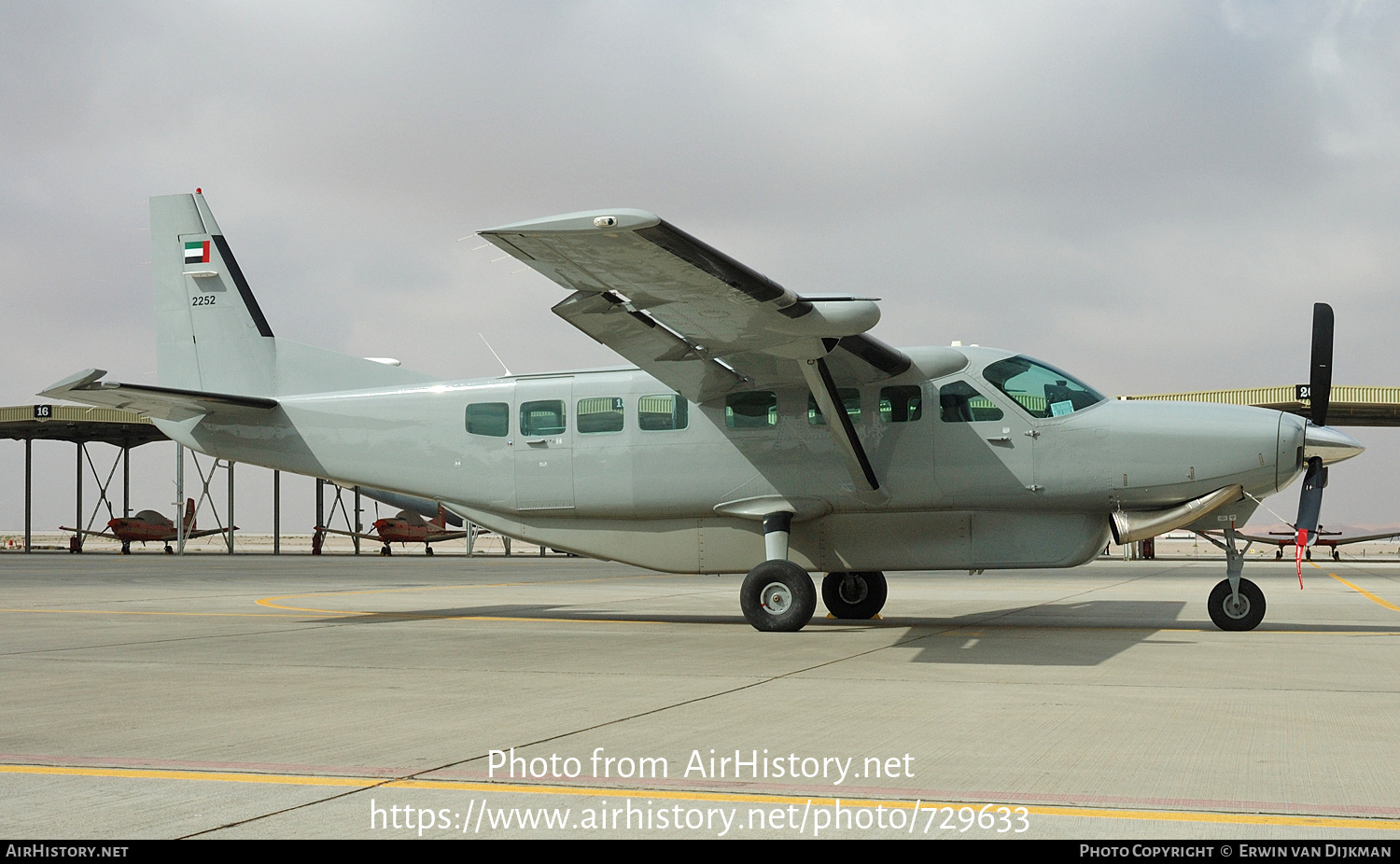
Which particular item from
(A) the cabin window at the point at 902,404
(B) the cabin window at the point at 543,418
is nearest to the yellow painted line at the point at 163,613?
(B) the cabin window at the point at 543,418

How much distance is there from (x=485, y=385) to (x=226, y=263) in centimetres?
452

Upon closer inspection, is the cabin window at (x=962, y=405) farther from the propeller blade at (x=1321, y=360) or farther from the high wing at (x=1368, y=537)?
the high wing at (x=1368, y=537)

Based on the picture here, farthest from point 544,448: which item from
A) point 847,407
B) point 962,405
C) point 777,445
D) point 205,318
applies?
point 205,318

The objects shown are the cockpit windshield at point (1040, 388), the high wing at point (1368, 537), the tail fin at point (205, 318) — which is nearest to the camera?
the cockpit windshield at point (1040, 388)

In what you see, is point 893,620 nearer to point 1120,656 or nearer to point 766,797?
point 1120,656

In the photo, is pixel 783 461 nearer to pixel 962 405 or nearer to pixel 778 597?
pixel 778 597

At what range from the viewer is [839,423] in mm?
11828

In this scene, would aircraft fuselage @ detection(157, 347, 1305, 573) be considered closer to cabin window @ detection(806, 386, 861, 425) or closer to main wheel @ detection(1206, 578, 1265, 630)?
cabin window @ detection(806, 386, 861, 425)

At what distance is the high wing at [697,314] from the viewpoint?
883 cm

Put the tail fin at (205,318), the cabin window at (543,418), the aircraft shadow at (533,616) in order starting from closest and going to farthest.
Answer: the cabin window at (543,418)
the aircraft shadow at (533,616)
the tail fin at (205,318)

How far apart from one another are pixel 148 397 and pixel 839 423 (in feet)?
28.6

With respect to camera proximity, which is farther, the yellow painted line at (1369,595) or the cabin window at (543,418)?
the yellow painted line at (1369,595)

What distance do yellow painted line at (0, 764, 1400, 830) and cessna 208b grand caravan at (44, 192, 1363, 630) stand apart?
226 inches

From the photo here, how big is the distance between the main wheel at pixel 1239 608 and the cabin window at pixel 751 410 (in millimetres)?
5255
